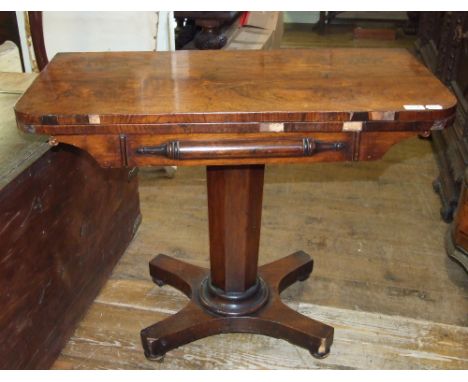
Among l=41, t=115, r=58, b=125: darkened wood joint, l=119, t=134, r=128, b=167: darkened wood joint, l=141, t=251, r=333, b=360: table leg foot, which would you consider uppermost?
l=41, t=115, r=58, b=125: darkened wood joint

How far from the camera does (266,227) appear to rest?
81.8 inches

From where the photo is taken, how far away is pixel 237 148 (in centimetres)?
103

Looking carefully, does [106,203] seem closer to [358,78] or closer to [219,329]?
[219,329]

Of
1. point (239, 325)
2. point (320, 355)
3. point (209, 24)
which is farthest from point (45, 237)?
point (209, 24)

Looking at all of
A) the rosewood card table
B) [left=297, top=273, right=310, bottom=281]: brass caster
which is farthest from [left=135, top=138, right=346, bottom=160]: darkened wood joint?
[left=297, top=273, right=310, bottom=281]: brass caster

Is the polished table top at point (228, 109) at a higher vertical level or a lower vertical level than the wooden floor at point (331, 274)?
higher

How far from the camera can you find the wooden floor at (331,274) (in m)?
1.50

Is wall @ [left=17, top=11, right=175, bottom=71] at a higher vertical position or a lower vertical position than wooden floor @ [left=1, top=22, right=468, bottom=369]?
higher

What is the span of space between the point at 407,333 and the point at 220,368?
549 millimetres

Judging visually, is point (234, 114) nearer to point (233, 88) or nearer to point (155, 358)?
point (233, 88)

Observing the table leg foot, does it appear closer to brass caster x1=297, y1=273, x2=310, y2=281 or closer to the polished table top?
brass caster x1=297, y1=273, x2=310, y2=281

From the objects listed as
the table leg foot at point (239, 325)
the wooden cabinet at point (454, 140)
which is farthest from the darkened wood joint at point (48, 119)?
the wooden cabinet at point (454, 140)

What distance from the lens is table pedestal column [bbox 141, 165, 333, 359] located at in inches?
53.4

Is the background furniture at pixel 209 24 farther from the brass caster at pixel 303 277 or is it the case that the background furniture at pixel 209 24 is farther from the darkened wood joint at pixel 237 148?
the darkened wood joint at pixel 237 148
